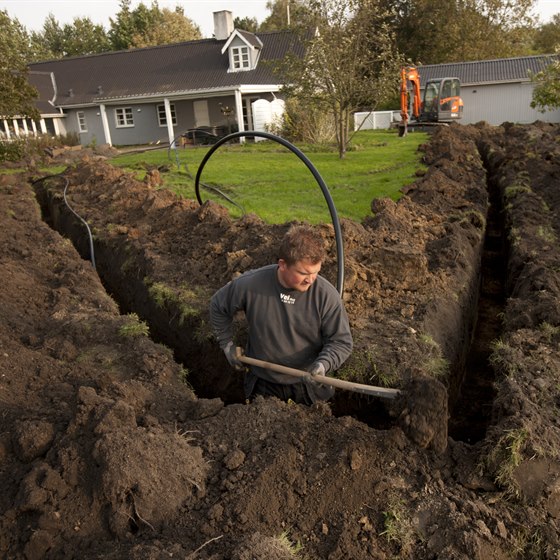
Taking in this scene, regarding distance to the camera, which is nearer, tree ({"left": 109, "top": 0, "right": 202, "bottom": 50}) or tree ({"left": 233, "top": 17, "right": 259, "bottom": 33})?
tree ({"left": 109, "top": 0, "right": 202, "bottom": 50})

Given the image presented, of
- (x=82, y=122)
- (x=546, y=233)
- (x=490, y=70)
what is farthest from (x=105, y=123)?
(x=546, y=233)

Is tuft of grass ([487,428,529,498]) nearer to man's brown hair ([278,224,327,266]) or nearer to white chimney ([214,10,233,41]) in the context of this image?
man's brown hair ([278,224,327,266])

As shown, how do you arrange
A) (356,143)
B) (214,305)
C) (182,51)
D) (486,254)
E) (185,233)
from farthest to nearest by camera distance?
(182,51) → (356,143) → (486,254) → (185,233) → (214,305)

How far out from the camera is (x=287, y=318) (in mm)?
4004

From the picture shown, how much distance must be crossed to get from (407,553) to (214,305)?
2.26m

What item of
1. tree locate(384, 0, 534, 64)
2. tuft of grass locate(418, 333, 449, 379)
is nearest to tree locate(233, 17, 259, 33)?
tree locate(384, 0, 534, 64)

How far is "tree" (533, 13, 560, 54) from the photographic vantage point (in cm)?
5112

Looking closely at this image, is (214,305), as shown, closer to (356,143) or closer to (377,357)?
(377,357)

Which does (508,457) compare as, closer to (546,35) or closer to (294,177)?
(294,177)

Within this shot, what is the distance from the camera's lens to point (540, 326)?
4871mm

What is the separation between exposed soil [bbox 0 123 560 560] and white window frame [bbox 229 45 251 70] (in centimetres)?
2412

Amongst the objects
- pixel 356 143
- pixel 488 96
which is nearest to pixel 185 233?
pixel 356 143

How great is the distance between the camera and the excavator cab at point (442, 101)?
2751 centimetres

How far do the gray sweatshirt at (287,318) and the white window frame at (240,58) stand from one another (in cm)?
2860
